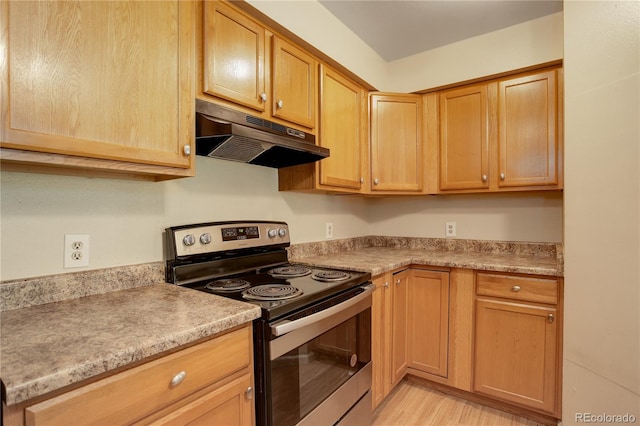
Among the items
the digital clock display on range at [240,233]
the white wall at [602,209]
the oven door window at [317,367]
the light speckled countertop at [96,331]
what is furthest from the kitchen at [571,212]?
the oven door window at [317,367]

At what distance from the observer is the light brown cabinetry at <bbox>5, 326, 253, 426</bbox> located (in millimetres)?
632

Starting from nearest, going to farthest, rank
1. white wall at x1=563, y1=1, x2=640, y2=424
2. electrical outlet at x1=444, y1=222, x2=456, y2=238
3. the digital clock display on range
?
white wall at x1=563, y1=1, x2=640, y2=424 < the digital clock display on range < electrical outlet at x1=444, y1=222, x2=456, y2=238

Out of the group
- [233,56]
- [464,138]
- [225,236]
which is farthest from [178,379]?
[464,138]

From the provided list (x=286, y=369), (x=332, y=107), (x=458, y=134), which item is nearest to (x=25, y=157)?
(x=286, y=369)

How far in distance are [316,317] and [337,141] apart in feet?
3.83

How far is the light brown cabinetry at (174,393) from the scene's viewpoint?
0.63m

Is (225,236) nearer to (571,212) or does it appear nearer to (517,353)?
(571,212)

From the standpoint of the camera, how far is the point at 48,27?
0.82 m

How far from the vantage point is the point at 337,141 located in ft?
6.46

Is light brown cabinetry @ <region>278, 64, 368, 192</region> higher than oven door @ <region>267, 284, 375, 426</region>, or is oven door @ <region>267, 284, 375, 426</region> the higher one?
light brown cabinetry @ <region>278, 64, 368, 192</region>

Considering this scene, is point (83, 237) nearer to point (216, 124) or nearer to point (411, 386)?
point (216, 124)

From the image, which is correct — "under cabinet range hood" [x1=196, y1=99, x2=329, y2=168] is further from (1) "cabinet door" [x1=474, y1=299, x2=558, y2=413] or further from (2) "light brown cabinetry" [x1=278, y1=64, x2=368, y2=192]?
(1) "cabinet door" [x1=474, y1=299, x2=558, y2=413]

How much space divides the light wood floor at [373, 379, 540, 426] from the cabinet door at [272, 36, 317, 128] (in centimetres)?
176

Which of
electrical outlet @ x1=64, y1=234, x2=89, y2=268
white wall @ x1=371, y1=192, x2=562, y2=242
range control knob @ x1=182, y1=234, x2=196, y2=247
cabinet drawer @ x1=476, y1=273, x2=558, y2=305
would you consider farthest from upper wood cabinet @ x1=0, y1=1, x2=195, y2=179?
white wall @ x1=371, y1=192, x2=562, y2=242
